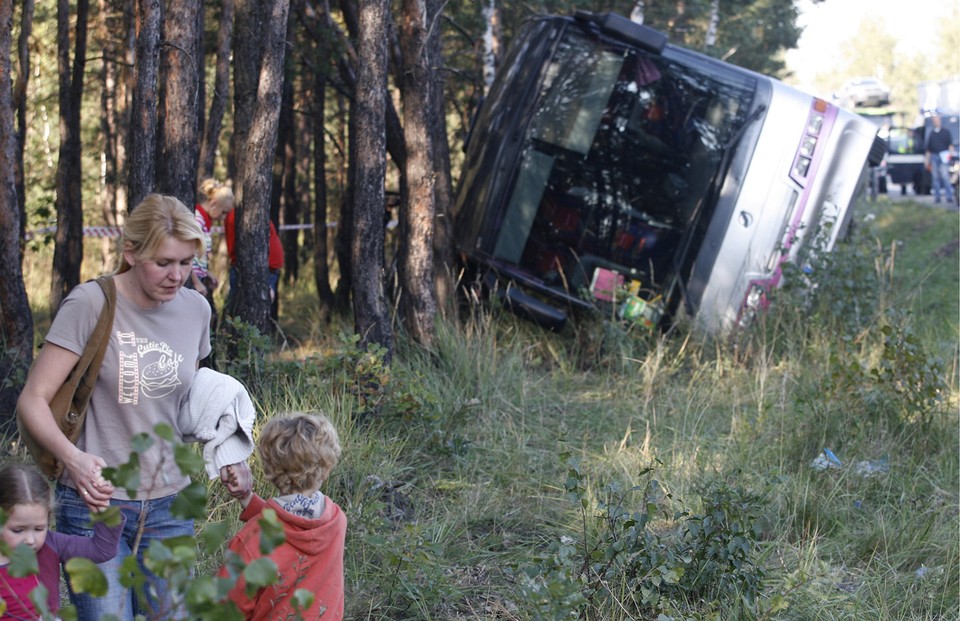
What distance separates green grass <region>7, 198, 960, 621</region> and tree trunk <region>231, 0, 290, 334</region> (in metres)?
0.44

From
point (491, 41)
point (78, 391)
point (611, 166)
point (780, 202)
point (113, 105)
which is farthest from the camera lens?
point (113, 105)

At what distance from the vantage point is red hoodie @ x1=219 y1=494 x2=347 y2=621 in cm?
283

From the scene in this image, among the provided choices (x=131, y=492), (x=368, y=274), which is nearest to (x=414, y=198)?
(x=368, y=274)

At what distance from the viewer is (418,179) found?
25.9ft

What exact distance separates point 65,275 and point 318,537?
7.57m

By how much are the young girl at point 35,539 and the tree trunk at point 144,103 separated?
3.62 metres

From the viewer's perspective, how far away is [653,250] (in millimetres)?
9125

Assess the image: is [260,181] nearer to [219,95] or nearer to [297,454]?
[219,95]

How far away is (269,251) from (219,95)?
6.96 ft

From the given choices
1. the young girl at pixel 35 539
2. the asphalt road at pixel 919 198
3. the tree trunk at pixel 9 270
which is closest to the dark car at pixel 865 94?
the asphalt road at pixel 919 198

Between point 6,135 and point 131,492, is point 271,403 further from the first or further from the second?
point 131,492

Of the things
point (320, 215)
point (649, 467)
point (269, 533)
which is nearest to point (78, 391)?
point (269, 533)

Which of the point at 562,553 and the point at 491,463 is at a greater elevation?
the point at 562,553

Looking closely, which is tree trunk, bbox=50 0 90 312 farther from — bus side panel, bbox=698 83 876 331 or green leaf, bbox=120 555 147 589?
green leaf, bbox=120 555 147 589
